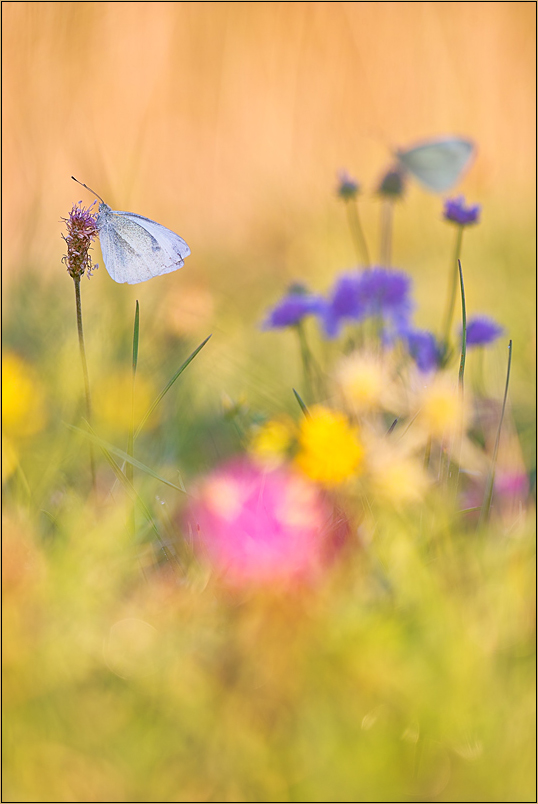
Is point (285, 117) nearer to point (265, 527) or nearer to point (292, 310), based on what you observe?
point (292, 310)

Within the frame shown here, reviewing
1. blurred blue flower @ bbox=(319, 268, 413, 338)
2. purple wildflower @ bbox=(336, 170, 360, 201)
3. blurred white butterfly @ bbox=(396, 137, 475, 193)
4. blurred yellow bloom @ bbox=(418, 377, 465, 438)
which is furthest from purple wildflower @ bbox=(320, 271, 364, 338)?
blurred yellow bloom @ bbox=(418, 377, 465, 438)

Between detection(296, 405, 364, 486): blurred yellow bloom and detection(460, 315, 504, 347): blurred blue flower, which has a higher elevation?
detection(296, 405, 364, 486): blurred yellow bloom

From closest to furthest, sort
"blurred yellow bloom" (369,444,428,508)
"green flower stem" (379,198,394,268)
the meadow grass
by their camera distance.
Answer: the meadow grass, "blurred yellow bloom" (369,444,428,508), "green flower stem" (379,198,394,268)

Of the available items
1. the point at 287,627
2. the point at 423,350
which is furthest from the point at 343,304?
the point at 287,627

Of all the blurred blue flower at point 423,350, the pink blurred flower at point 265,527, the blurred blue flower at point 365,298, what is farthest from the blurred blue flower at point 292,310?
the pink blurred flower at point 265,527

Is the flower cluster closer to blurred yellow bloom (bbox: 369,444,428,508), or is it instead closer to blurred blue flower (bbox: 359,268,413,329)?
blurred yellow bloom (bbox: 369,444,428,508)

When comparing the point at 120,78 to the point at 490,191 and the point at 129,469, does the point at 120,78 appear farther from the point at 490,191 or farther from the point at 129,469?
the point at 129,469
